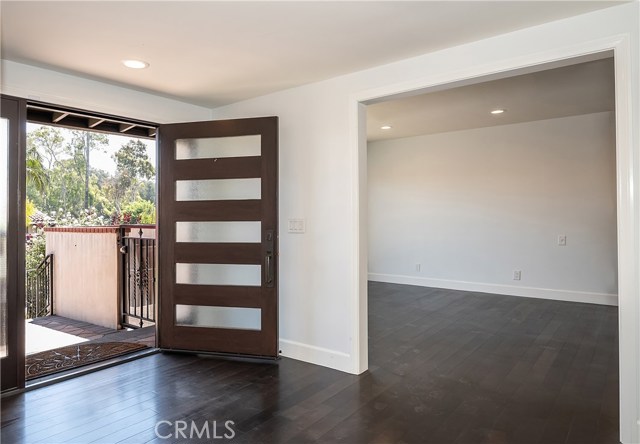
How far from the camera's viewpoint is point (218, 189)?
3.73 m

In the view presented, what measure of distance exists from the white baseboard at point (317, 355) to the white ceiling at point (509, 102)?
8.15 feet

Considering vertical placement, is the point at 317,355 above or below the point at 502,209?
below

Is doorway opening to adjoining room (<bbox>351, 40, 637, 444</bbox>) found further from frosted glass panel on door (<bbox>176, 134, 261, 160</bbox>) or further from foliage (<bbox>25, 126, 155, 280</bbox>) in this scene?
foliage (<bbox>25, 126, 155, 280</bbox>)

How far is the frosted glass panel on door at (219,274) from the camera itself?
11.7ft

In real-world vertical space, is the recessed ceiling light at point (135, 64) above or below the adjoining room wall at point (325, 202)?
above

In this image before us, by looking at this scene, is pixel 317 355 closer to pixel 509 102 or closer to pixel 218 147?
pixel 218 147

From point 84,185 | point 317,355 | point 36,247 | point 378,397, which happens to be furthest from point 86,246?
point 378,397

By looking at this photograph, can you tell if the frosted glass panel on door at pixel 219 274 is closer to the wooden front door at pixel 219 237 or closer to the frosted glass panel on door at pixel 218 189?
the wooden front door at pixel 219 237

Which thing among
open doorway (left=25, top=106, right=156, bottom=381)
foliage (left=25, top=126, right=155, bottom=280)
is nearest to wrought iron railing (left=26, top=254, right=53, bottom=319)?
open doorway (left=25, top=106, right=156, bottom=381)

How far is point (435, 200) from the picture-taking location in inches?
264

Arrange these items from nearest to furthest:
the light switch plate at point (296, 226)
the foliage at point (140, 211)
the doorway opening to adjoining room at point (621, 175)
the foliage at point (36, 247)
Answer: the doorway opening to adjoining room at point (621, 175)
the light switch plate at point (296, 226)
the foliage at point (36, 247)
the foliage at point (140, 211)

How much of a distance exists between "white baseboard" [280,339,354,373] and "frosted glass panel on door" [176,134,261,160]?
1813 mm

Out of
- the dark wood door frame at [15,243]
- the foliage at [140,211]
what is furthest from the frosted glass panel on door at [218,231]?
the foliage at [140,211]

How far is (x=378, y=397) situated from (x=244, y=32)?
262 centimetres
